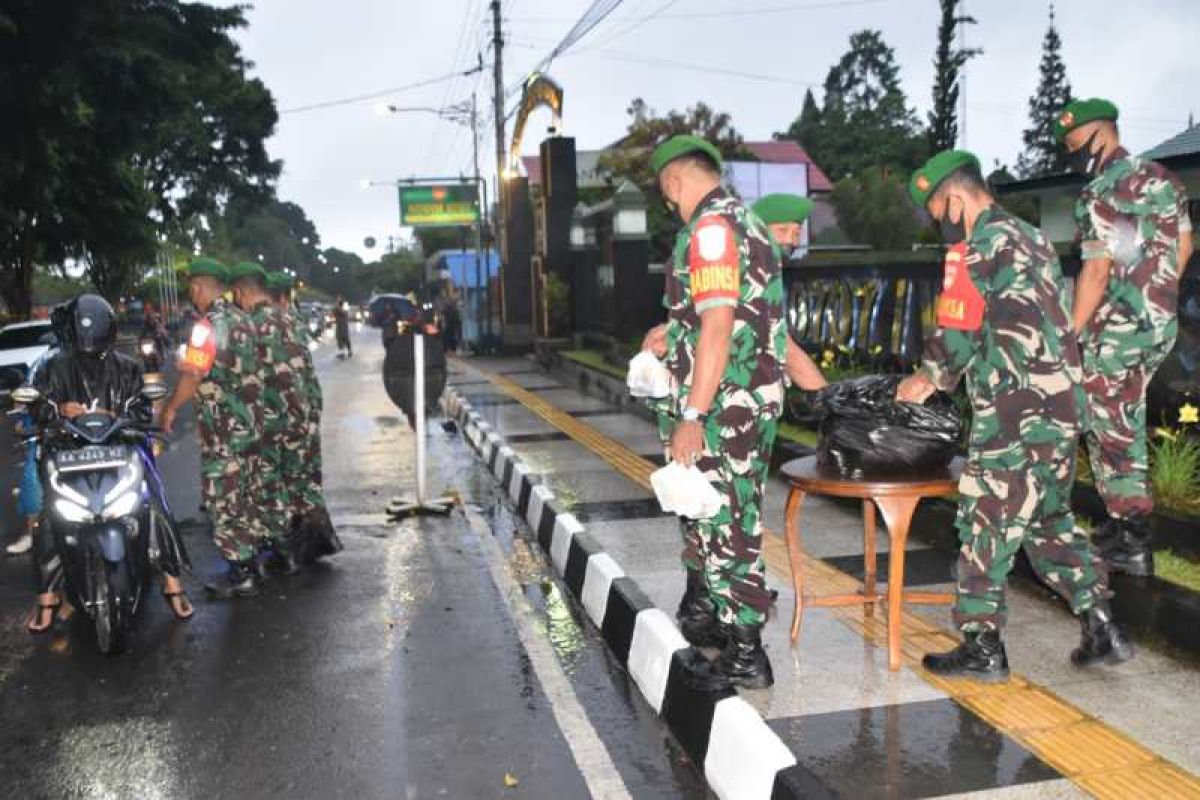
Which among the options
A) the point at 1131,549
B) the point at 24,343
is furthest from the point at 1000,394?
the point at 24,343

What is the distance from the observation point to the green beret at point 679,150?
384cm

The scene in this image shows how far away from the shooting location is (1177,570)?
15.3ft

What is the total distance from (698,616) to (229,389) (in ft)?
9.80

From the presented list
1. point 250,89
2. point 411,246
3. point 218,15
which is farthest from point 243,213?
point 411,246

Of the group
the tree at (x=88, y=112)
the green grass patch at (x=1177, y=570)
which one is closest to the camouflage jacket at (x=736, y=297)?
the green grass patch at (x=1177, y=570)

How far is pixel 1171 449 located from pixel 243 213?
1603 inches

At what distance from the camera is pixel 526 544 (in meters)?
7.04

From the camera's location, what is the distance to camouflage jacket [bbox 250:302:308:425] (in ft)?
20.1

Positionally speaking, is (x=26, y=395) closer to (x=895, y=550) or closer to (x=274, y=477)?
(x=274, y=477)

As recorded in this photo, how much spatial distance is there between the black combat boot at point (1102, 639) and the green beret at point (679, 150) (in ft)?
7.16

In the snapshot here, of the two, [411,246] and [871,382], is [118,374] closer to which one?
[871,382]

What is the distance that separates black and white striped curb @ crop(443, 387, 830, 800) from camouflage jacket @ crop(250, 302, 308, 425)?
1.77 m

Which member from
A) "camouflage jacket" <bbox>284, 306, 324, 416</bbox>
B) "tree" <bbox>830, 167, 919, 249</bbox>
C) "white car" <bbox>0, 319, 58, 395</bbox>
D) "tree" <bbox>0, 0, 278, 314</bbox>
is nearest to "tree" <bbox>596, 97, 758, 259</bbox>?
"tree" <bbox>830, 167, 919, 249</bbox>

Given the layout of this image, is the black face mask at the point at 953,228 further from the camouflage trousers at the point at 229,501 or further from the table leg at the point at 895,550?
the camouflage trousers at the point at 229,501
